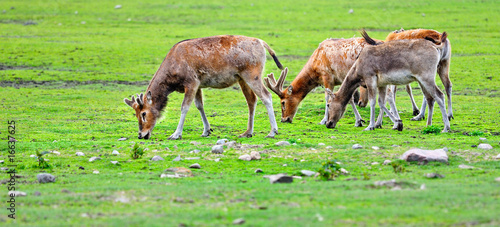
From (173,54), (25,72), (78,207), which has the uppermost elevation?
(173,54)

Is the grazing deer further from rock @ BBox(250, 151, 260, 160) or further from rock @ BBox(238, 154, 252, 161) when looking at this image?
rock @ BBox(238, 154, 252, 161)

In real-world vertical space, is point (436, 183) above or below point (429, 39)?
below

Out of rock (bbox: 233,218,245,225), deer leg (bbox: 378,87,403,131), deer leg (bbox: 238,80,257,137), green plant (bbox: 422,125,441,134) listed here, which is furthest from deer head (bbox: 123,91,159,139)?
rock (bbox: 233,218,245,225)

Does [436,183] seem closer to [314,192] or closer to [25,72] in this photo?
[314,192]

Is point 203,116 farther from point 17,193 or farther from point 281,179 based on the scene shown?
point 17,193

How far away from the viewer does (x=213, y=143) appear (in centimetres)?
1352

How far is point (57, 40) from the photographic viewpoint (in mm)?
40469

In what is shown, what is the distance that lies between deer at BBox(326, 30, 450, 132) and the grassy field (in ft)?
3.56

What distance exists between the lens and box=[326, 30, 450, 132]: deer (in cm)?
1455

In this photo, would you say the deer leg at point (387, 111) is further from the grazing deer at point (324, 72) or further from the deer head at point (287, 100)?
the deer head at point (287, 100)

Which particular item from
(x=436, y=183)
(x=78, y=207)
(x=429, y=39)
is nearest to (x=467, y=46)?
(x=429, y=39)

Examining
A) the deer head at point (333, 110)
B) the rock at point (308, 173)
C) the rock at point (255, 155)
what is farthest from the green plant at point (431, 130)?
the rock at point (308, 173)

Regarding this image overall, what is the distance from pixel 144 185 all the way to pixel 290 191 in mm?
2219

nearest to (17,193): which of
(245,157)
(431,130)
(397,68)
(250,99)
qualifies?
(245,157)
